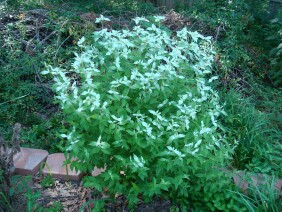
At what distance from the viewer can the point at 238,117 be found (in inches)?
165

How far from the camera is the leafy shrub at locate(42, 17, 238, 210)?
263 centimetres

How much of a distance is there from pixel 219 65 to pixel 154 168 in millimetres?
2558

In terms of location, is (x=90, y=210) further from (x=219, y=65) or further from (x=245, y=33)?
(x=245, y=33)

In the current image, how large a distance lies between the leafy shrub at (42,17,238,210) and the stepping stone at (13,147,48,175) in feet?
2.57

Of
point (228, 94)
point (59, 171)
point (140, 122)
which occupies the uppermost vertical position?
point (140, 122)

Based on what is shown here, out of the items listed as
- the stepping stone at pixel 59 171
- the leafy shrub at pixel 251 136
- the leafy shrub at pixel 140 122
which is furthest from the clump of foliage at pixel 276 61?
the stepping stone at pixel 59 171

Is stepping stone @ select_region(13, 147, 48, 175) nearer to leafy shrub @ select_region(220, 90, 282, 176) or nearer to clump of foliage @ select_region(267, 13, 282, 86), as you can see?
leafy shrub @ select_region(220, 90, 282, 176)

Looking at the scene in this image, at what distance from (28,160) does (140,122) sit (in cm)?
135

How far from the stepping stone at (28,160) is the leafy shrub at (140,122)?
2.57ft

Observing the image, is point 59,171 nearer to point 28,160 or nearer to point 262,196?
point 28,160

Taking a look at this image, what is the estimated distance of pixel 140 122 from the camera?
2.63 meters

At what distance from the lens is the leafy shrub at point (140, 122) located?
2627 millimetres

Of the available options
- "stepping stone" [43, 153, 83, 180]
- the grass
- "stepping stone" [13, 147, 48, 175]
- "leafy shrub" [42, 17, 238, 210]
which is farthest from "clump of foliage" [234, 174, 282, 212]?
"stepping stone" [13, 147, 48, 175]

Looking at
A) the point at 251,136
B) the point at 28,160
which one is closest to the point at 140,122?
the point at 28,160
